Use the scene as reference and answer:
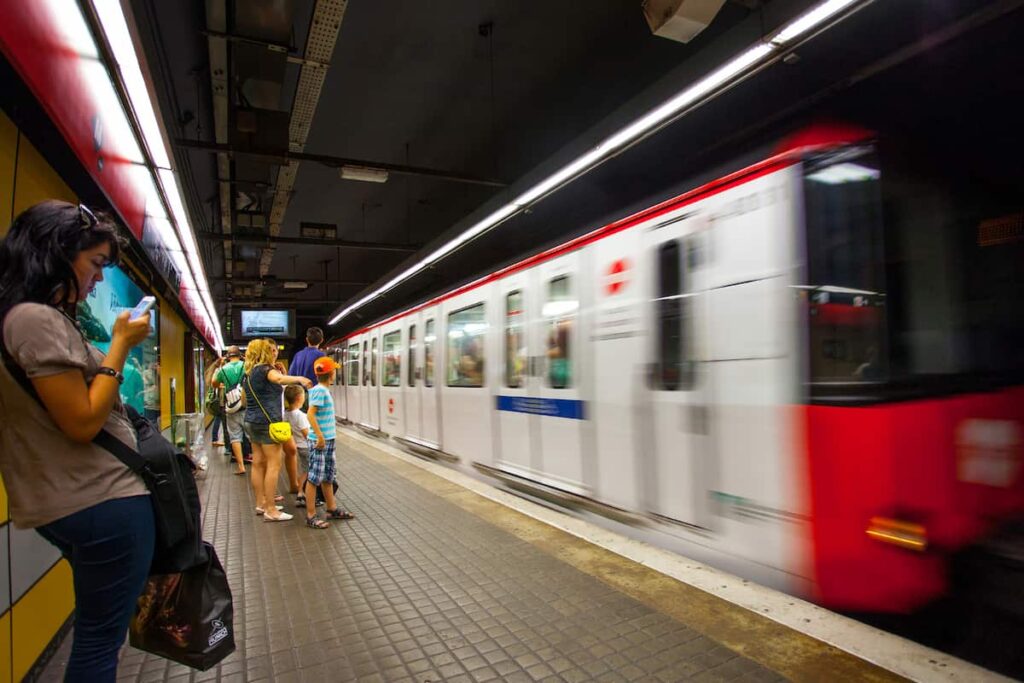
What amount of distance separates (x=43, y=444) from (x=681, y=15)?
4.07 metres

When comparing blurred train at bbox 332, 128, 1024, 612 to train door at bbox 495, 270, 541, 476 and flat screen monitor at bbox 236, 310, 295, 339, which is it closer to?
train door at bbox 495, 270, 541, 476

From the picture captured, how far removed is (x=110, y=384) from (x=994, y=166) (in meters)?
4.50

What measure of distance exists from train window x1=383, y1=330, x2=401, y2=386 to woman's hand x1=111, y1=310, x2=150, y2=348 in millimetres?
8724

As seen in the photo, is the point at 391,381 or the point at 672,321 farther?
the point at 391,381

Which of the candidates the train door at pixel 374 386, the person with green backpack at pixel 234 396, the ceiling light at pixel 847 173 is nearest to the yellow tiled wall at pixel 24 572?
the ceiling light at pixel 847 173

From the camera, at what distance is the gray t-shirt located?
54.2 inches

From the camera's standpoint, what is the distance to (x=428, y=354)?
8688 millimetres

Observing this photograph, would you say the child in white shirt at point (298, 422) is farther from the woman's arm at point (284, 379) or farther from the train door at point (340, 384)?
the train door at point (340, 384)

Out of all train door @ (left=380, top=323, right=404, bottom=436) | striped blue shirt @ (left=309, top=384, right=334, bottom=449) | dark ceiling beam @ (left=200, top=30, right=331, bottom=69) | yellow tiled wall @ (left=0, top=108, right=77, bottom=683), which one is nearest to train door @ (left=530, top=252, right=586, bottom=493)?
striped blue shirt @ (left=309, top=384, right=334, bottom=449)

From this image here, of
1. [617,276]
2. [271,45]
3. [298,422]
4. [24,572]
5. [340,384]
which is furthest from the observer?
[340,384]

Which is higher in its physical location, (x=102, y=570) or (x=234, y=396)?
(x=234, y=396)

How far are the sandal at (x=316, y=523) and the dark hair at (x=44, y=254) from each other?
3791 millimetres

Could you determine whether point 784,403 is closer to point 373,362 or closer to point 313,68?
point 313,68

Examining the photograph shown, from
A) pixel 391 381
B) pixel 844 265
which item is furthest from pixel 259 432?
pixel 391 381
